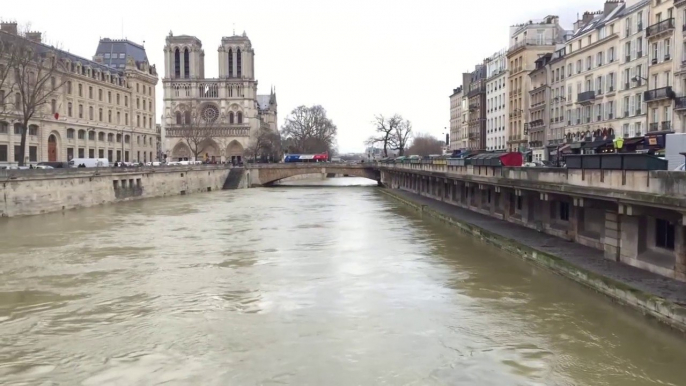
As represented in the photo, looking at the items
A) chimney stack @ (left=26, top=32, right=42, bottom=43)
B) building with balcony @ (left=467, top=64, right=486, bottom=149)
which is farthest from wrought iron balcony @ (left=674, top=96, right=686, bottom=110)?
chimney stack @ (left=26, top=32, right=42, bottom=43)

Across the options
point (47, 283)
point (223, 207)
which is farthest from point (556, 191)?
point (223, 207)

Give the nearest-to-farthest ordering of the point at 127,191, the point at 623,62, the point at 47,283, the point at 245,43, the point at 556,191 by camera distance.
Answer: the point at 47,283 → the point at 556,191 → the point at 623,62 → the point at 127,191 → the point at 245,43

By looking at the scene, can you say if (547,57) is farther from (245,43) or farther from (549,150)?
(245,43)

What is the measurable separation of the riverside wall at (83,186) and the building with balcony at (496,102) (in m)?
33.0

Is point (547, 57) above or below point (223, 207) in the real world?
above

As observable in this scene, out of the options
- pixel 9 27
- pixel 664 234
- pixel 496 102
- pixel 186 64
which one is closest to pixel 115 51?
pixel 9 27

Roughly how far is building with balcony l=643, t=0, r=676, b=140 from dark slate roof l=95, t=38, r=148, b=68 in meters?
65.5

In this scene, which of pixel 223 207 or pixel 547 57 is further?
pixel 547 57

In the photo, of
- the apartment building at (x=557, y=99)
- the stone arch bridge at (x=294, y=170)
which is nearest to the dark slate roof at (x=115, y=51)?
the stone arch bridge at (x=294, y=170)

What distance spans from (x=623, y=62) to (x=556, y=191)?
2440 cm

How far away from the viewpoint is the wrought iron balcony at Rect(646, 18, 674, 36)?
33438 mm

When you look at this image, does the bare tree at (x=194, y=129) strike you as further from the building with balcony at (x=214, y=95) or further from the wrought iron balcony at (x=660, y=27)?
the wrought iron balcony at (x=660, y=27)

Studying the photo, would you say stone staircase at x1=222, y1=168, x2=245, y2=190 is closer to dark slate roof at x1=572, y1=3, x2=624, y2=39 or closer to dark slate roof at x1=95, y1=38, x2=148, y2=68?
dark slate roof at x1=95, y1=38, x2=148, y2=68

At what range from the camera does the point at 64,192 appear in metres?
41.0
